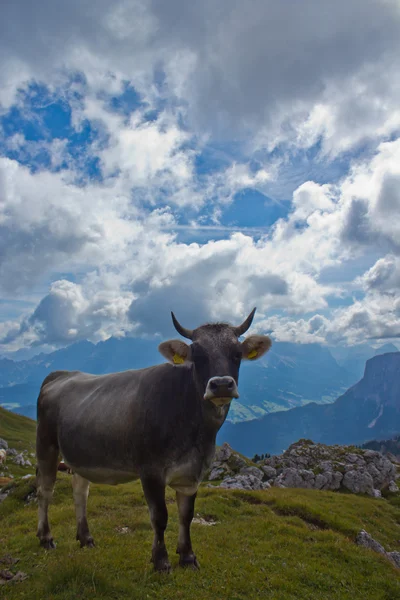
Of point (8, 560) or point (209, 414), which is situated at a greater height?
point (209, 414)

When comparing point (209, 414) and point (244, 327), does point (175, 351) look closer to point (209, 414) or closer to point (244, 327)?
point (209, 414)

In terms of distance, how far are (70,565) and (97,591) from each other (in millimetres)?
1033

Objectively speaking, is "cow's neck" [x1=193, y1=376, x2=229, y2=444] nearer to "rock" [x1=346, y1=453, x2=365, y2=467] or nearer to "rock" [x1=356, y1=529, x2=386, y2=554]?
"rock" [x1=356, y1=529, x2=386, y2=554]

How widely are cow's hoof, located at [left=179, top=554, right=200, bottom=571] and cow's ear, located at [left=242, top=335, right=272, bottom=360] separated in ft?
17.5

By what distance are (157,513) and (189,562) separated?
218 centimetres

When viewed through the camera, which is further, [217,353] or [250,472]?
[250,472]

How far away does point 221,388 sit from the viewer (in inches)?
293

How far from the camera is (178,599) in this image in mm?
7867

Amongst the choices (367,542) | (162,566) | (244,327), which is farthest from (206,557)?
(367,542)

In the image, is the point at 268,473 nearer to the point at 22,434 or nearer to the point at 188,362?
the point at 188,362

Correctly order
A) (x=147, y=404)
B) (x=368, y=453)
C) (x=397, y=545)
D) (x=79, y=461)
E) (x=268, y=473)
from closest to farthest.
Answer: (x=147, y=404), (x=79, y=461), (x=397, y=545), (x=268, y=473), (x=368, y=453)


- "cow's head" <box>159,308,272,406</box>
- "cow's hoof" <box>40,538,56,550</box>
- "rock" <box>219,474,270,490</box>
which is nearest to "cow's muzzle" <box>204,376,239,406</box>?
"cow's head" <box>159,308,272,406</box>

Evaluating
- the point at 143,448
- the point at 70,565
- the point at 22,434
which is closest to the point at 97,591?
the point at 70,565

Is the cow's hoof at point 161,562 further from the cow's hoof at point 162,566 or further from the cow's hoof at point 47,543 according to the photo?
the cow's hoof at point 47,543
